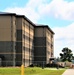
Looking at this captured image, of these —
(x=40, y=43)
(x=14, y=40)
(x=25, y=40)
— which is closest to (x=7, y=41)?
(x=14, y=40)

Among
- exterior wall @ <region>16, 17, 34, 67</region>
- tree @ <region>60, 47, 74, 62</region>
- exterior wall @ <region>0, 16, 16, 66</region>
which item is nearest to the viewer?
exterior wall @ <region>0, 16, 16, 66</region>

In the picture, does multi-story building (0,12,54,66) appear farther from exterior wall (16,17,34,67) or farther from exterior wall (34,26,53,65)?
exterior wall (34,26,53,65)

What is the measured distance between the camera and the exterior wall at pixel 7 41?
8419cm

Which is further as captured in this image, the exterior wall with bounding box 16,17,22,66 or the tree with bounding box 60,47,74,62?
the tree with bounding box 60,47,74,62

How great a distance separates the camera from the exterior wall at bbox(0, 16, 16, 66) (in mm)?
84188

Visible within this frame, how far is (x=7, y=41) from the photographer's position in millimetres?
84500

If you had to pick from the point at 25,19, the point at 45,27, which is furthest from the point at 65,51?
the point at 25,19

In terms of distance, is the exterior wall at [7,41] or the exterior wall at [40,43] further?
the exterior wall at [40,43]

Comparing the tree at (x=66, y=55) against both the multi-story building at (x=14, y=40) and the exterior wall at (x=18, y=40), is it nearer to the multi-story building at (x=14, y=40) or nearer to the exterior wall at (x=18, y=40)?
the multi-story building at (x=14, y=40)

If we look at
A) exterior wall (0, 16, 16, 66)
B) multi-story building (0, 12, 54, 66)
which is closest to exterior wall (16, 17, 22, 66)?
multi-story building (0, 12, 54, 66)

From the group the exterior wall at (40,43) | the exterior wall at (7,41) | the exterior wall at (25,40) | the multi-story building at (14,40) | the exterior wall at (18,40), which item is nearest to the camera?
the exterior wall at (7,41)

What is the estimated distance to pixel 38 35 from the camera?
114 m

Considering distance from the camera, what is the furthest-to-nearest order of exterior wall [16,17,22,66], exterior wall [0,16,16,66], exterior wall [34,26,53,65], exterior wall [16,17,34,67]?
exterior wall [34,26,53,65]
exterior wall [16,17,34,67]
exterior wall [16,17,22,66]
exterior wall [0,16,16,66]

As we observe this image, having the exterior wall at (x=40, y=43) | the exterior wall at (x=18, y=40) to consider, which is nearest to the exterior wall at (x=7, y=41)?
the exterior wall at (x=18, y=40)
